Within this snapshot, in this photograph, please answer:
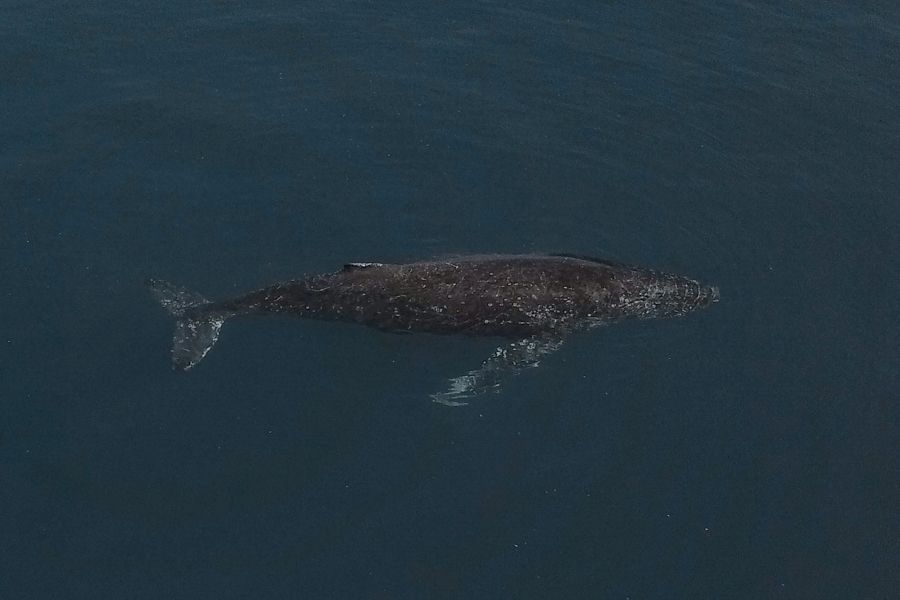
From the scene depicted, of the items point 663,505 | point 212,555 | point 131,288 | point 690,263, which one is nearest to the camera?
point 212,555

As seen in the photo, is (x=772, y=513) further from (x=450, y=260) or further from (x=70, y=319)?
(x=70, y=319)

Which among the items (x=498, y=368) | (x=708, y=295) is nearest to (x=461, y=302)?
(x=498, y=368)

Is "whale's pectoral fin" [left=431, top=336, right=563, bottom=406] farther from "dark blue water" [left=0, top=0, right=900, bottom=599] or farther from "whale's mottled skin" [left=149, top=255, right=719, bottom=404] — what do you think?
"dark blue water" [left=0, top=0, right=900, bottom=599]

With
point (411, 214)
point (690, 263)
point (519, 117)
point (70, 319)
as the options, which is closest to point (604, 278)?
point (690, 263)

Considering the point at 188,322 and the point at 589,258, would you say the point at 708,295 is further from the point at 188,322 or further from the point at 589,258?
the point at 188,322

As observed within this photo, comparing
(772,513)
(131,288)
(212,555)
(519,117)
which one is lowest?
(212,555)

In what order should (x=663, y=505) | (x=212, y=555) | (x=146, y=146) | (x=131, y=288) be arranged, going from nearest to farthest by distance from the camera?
(x=212, y=555), (x=663, y=505), (x=131, y=288), (x=146, y=146)

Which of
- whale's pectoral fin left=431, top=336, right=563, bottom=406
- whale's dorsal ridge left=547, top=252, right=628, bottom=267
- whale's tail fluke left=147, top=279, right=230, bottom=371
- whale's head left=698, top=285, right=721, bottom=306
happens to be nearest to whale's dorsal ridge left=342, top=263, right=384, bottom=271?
whale's tail fluke left=147, top=279, right=230, bottom=371
